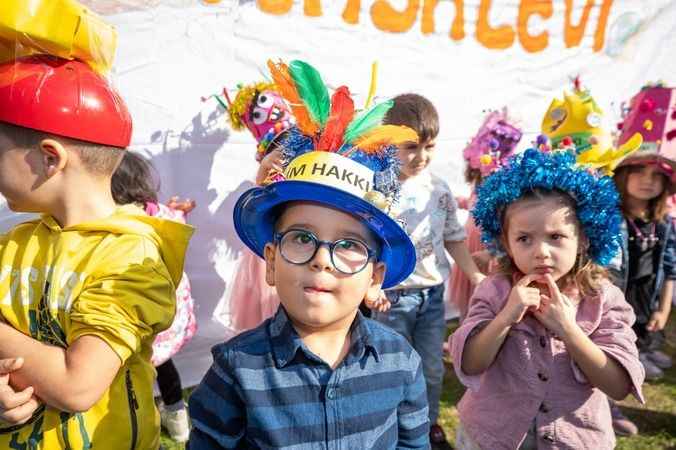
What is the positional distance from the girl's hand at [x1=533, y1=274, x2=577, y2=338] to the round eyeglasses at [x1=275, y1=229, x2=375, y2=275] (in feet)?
2.39

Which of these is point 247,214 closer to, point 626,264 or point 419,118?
point 419,118

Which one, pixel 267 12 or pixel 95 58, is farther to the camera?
pixel 267 12

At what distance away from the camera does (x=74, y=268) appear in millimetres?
1288

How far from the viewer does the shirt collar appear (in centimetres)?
127

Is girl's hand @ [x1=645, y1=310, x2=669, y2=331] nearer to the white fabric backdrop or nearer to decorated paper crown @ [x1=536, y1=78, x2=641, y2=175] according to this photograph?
decorated paper crown @ [x1=536, y1=78, x2=641, y2=175]

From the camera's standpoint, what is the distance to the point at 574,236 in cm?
175

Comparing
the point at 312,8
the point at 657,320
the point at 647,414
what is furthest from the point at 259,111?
the point at 647,414

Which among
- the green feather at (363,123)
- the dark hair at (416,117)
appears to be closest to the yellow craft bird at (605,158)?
the dark hair at (416,117)

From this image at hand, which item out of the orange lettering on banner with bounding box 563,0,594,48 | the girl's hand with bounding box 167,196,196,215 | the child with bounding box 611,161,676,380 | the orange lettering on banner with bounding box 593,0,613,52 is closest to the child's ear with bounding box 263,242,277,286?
the girl's hand with bounding box 167,196,196,215

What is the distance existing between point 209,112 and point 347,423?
2.50m

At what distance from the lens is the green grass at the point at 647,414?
2.93m

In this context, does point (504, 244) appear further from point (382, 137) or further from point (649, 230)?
point (649, 230)

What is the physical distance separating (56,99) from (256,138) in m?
2.10

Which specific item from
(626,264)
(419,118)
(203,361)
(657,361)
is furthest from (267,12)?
(657,361)
